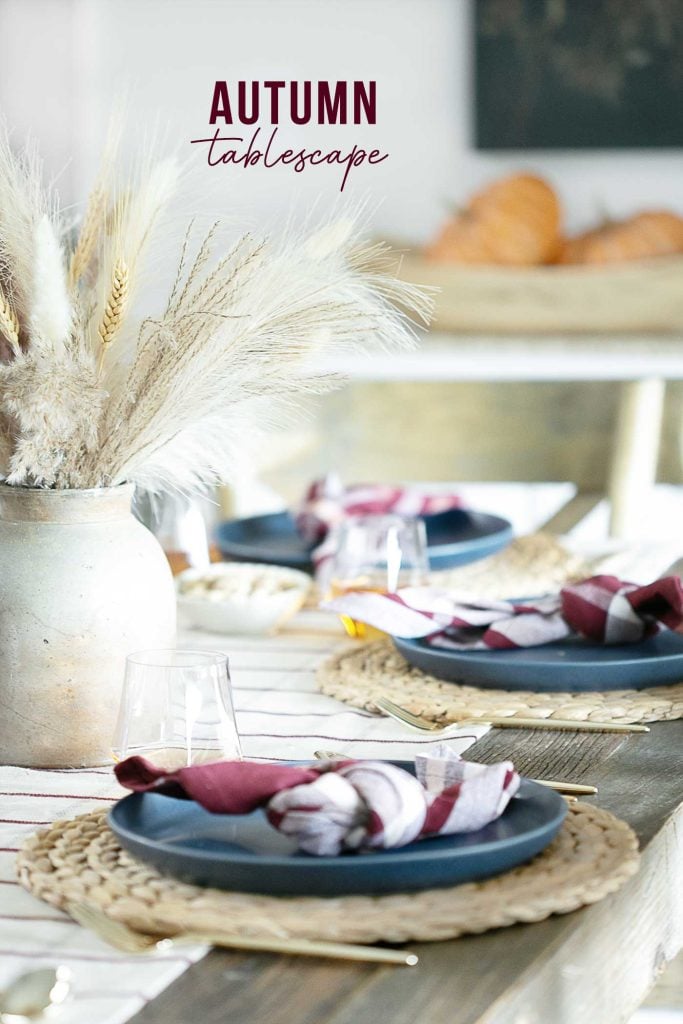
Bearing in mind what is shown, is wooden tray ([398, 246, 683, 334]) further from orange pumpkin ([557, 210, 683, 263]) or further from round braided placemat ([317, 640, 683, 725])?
round braided placemat ([317, 640, 683, 725])

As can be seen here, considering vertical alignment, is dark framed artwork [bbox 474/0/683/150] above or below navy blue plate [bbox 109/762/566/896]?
above

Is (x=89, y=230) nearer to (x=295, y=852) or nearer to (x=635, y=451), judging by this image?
(x=295, y=852)

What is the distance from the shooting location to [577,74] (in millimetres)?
3586

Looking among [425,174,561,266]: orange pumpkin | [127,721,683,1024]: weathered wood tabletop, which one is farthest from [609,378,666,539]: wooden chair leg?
[127,721,683,1024]: weathered wood tabletop

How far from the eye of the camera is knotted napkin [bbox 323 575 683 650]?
1082mm

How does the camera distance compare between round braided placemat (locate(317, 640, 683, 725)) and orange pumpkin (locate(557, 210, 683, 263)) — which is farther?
orange pumpkin (locate(557, 210, 683, 263))

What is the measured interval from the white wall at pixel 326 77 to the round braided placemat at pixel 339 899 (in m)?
2.91

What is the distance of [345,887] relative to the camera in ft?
2.00

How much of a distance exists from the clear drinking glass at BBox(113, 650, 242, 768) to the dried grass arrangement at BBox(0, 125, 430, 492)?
18 cm

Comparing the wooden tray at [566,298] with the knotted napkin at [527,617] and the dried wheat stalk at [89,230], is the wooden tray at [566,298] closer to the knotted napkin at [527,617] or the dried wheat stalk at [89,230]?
the knotted napkin at [527,617]

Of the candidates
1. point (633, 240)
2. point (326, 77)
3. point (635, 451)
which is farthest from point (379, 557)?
point (326, 77)

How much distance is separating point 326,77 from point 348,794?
3361mm

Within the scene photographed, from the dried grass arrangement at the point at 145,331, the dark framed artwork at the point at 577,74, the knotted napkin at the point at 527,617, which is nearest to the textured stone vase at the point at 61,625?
the dried grass arrangement at the point at 145,331

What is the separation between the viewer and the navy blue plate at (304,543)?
1548 millimetres
